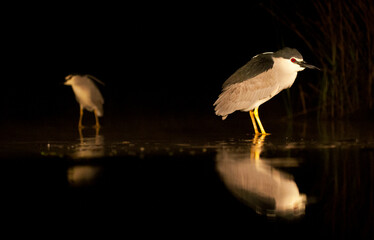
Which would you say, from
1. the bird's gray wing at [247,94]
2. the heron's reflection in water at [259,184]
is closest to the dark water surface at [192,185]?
the heron's reflection in water at [259,184]

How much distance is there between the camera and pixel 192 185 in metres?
5.55

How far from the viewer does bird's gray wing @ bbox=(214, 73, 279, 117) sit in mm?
9266

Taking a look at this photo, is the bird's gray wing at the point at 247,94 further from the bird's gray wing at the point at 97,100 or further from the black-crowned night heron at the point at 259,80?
the bird's gray wing at the point at 97,100

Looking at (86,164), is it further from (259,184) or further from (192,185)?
(259,184)

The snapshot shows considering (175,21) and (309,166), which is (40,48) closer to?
(175,21)

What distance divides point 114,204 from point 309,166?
6.66 feet

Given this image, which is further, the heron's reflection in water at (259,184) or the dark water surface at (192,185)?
the heron's reflection in water at (259,184)

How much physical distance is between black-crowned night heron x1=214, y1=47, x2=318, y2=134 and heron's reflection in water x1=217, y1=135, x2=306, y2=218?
6.53ft

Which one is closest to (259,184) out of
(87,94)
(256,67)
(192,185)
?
(192,185)

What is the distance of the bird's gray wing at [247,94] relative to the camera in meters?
9.27

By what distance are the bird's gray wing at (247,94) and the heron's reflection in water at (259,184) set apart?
1.96 metres

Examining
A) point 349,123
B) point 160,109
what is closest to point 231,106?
point 349,123

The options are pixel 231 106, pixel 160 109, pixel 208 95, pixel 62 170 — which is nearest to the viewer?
pixel 62 170

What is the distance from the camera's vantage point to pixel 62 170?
6.29m
